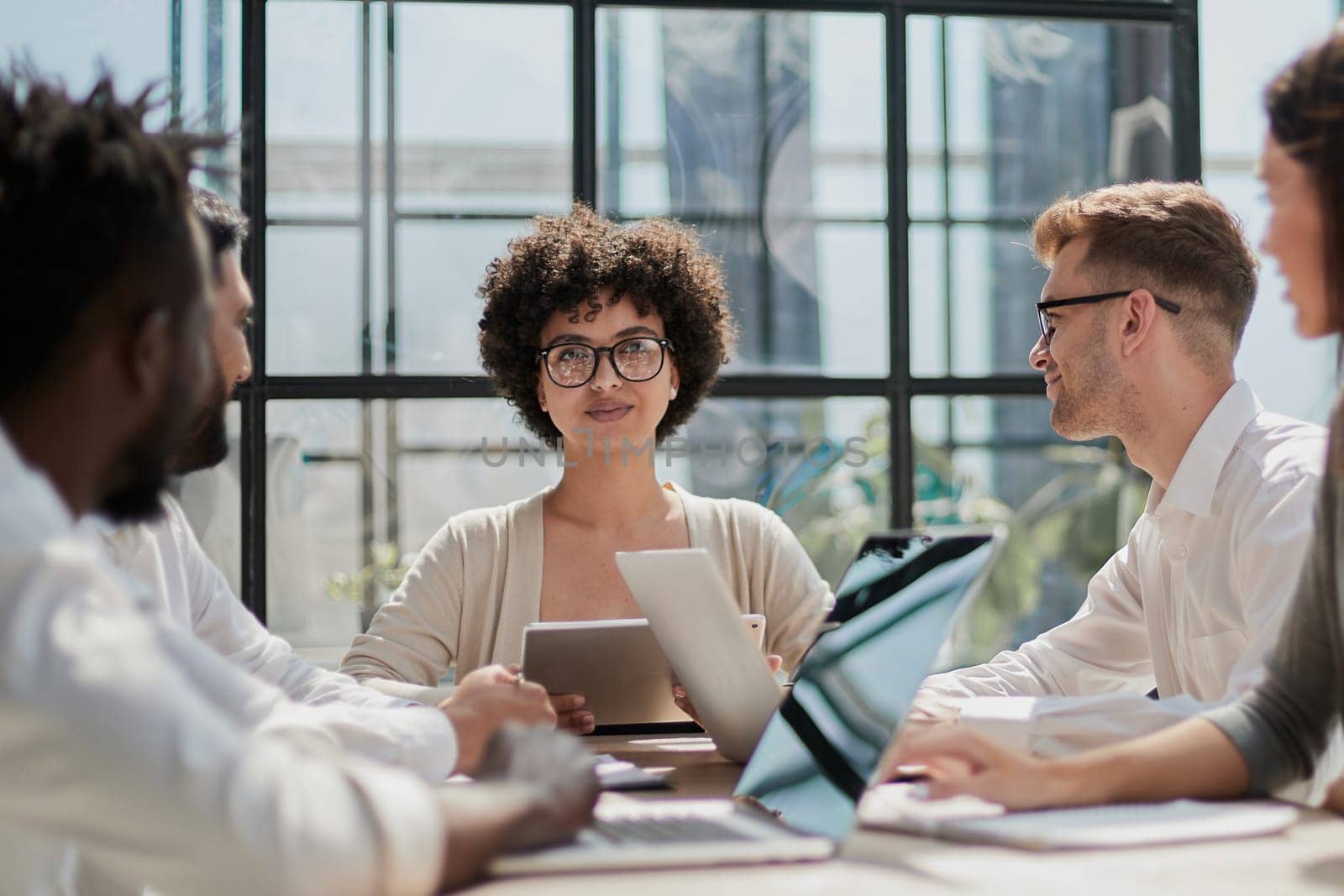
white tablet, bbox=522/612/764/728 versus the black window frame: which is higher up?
the black window frame

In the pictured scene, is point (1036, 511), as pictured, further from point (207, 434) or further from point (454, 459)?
point (207, 434)

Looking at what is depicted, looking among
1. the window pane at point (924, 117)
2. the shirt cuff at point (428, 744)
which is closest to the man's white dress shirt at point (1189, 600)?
the shirt cuff at point (428, 744)

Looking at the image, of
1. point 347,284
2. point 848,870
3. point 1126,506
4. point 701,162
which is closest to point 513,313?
point 347,284

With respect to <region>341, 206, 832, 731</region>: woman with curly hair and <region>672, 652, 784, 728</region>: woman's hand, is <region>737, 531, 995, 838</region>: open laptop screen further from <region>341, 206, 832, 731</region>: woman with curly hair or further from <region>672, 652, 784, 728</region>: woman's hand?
<region>341, 206, 832, 731</region>: woman with curly hair

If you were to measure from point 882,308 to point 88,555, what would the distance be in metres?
3.46

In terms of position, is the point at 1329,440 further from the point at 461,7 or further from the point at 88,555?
the point at 461,7

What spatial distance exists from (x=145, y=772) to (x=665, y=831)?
510 millimetres

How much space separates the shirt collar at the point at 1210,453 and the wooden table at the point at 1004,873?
3.45 feet

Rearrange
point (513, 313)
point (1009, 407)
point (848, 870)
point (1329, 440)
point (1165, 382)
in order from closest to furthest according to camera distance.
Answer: point (848, 870) < point (1329, 440) < point (1165, 382) < point (513, 313) < point (1009, 407)

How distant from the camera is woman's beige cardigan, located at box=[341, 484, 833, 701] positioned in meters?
2.46

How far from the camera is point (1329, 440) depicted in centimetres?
131

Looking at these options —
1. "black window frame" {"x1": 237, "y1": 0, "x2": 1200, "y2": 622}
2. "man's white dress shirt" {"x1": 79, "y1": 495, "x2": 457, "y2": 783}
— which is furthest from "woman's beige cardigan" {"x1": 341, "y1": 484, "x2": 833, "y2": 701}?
"black window frame" {"x1": 237, "y1": 0, "x2": 1200, "y2": 622}

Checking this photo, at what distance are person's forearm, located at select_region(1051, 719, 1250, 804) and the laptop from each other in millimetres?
203

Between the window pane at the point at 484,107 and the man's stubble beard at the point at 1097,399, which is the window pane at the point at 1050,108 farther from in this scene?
the man's stubble beard at the point at 1097,399
